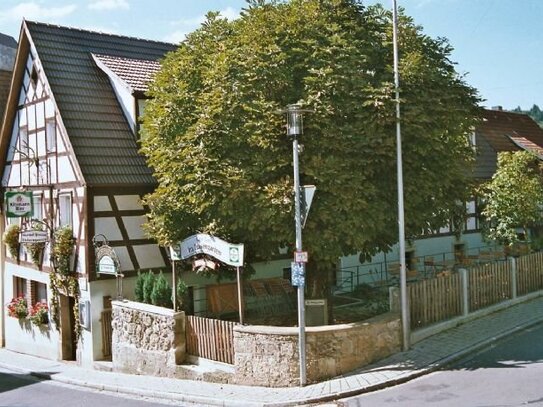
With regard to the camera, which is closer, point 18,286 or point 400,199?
point 400,199

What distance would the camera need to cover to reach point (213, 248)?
14.0 m

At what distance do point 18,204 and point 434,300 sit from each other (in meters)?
12.6

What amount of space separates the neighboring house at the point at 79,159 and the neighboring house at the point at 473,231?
765 cm

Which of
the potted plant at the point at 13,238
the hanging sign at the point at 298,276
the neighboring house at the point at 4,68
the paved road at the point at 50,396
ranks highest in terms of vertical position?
the neighboring house at the point at 4,68

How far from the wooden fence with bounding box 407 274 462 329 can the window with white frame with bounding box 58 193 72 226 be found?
10399 millimetres

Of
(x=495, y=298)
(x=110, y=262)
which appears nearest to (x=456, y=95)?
(x=495, y=298)

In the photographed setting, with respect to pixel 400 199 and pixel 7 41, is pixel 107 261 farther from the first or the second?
pixel 7 41

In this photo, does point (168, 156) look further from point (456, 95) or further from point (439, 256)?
point (439, 256)

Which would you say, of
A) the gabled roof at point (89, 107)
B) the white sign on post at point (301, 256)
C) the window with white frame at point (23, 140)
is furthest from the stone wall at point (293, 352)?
the window with white frame at point (23, 140)

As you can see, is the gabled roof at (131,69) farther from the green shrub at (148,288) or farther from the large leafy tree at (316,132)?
the green shrub at (148,288)

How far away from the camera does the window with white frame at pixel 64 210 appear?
18.8 meters

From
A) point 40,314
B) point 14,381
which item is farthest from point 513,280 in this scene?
point 40,314

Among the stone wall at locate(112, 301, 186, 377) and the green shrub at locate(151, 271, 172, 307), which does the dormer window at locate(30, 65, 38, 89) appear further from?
the green shrub at locate(151, 271, 172, 307)

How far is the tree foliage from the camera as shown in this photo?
20531 millimetres
